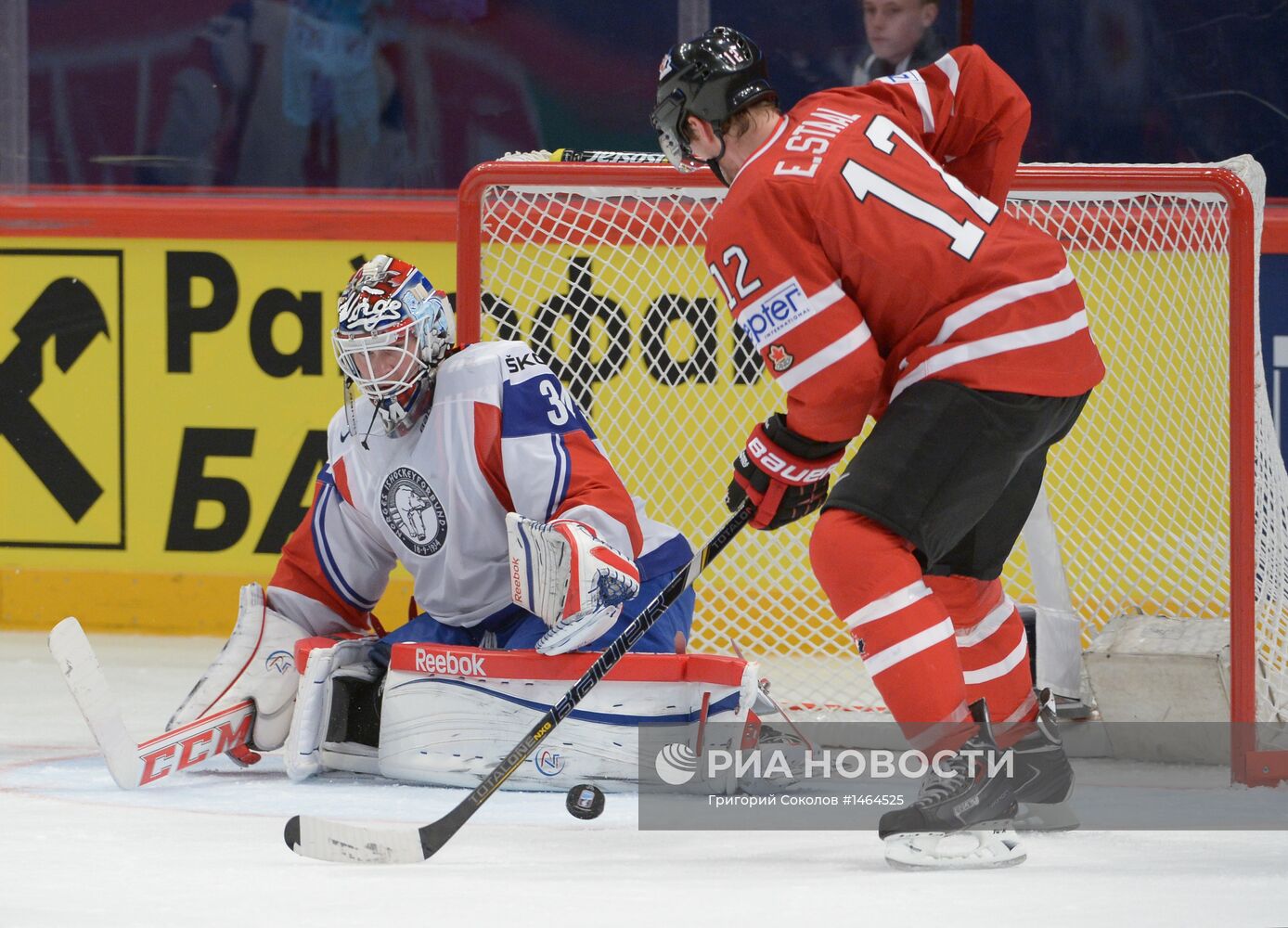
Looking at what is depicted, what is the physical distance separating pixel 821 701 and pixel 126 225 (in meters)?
2.03

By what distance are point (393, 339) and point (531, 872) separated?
0.87 metres

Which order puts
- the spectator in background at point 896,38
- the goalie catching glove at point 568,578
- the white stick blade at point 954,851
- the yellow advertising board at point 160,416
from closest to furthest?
the white stick blade at point 954,851
the goalie catching glove at point 568,578
the yellow advertising board at point 160,416
the spectator in background at point 896,38

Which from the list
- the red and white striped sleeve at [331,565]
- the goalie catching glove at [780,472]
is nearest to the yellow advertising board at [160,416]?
the red and white striped sleeve at [331,565]

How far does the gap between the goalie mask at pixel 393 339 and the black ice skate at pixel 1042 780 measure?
102cm

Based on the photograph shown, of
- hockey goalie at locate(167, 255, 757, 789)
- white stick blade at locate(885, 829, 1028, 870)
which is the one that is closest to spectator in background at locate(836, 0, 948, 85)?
hockey goalie at locate(167, 255, 757, 789)

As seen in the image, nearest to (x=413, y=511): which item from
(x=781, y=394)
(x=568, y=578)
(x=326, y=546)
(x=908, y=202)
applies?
(x=326, y=546)

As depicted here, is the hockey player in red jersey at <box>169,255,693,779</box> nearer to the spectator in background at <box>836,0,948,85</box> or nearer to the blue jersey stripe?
the blue jersey stripe

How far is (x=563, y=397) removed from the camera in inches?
110

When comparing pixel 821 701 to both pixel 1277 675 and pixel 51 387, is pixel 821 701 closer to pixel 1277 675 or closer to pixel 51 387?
pixel 1277 675

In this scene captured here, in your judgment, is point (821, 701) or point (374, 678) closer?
point (374, 678)

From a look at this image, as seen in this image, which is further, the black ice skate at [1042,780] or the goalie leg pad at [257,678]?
the goalie leg pad at [257,678]

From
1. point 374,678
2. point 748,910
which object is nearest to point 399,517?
point 374,678

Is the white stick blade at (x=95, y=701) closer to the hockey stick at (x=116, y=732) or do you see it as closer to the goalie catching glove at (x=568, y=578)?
the hockey stick at (x=116, y=732)

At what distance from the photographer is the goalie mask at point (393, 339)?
8.86ft
